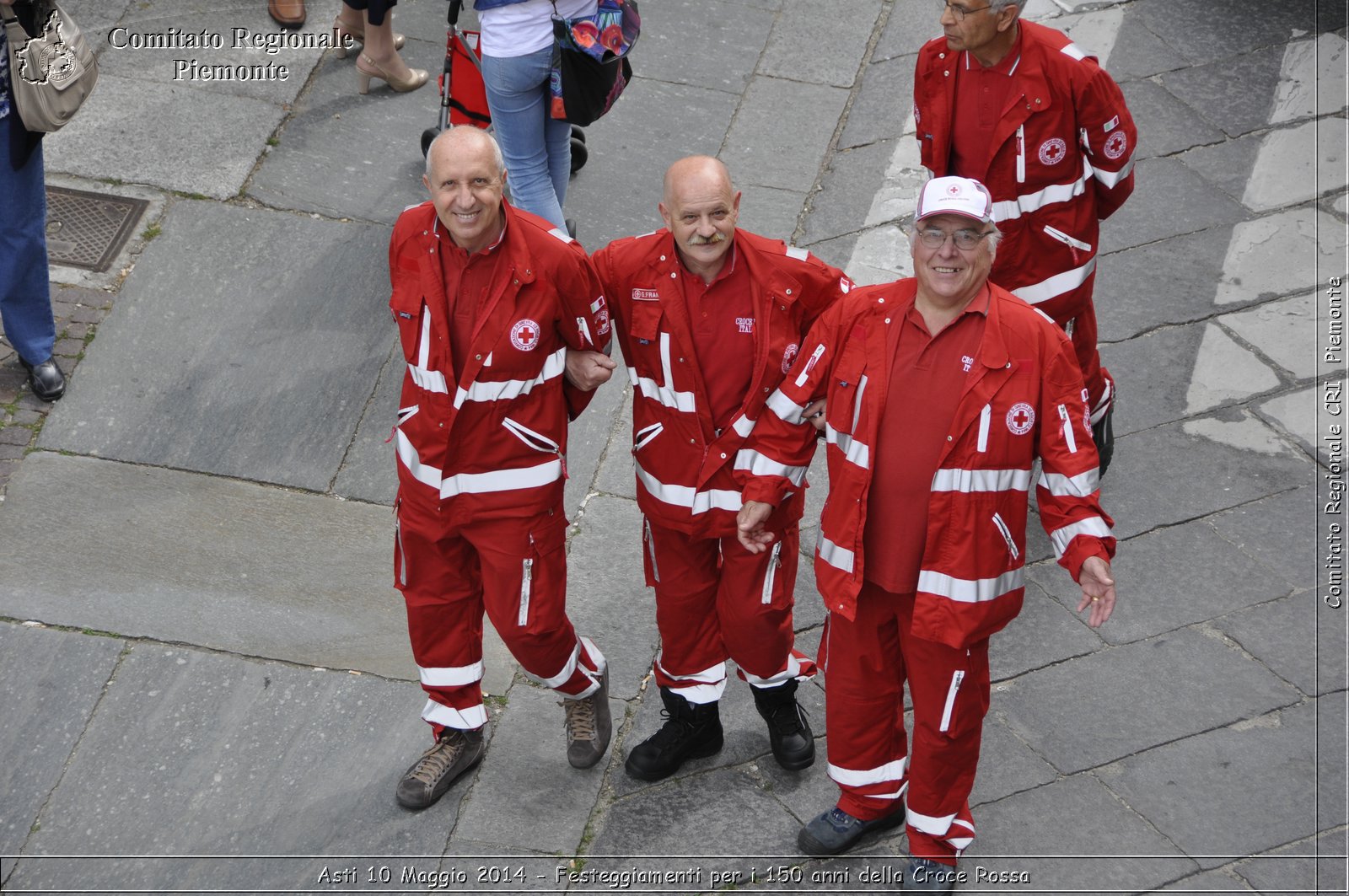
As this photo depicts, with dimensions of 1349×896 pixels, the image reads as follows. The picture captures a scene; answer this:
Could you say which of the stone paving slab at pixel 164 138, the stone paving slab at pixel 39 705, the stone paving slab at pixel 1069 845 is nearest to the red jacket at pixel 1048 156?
the stone paving slab at pixel 1069 845

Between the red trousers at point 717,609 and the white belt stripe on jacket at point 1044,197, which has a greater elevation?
the white belt stripe on jacket at point 1044,197

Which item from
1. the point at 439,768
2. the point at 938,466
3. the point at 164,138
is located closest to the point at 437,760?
the point at 439,768

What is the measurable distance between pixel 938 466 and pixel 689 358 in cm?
77

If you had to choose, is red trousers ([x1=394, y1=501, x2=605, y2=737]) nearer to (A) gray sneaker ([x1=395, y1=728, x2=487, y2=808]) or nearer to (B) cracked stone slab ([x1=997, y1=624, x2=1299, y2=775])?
(A) gray sneaker ([x1=395, y1=728, x2=487, y2=808])

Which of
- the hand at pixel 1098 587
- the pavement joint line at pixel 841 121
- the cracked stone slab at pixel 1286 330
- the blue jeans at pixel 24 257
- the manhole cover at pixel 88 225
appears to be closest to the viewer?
the hand at pixel 1098 587

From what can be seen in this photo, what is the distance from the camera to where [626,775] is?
195 inches

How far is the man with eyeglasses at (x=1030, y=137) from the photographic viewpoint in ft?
16.3

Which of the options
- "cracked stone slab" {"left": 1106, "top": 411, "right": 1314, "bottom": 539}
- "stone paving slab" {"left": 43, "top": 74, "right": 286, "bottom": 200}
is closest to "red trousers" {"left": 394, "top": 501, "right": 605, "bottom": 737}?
"cracked stone slab" {"left": 1106, "top": 411, "right": 1314, "bottom": 539}

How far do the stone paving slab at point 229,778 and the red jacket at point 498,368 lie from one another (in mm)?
1065

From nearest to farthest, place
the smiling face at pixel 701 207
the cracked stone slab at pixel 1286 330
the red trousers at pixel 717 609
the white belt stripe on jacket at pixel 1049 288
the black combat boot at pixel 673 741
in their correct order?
1. the smiling face at pixel 701 207
2. the red trousers at pixel 717 609
3. the black combat boot at pixel 673 741
4. the white belt stripe on jacket at pixel 1049 288
5. the cracked stone slab at pixel 1286 330

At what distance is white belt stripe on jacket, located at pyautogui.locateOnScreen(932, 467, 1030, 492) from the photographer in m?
3.90

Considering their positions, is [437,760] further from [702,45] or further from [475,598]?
[702,45]

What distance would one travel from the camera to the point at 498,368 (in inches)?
167

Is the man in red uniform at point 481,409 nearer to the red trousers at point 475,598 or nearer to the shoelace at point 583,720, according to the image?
the red trousers at point 475,598
